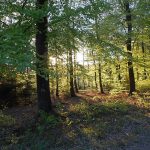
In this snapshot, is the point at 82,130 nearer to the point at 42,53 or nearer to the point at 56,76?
the point at 56,76

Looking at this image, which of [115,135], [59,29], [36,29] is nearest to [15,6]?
[36,29]

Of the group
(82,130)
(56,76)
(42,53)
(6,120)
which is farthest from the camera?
(6,120)

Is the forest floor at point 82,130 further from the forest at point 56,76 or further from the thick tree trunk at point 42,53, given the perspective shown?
the thick tree trunk at point 42,53

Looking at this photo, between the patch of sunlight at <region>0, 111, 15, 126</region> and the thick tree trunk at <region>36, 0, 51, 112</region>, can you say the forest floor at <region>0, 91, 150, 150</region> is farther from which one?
the thick tree trunk at <region>36, 0, 51, 112</region>

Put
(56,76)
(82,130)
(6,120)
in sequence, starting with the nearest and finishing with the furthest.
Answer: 1. (56,76)
2. (82,130)
3. (6,120)

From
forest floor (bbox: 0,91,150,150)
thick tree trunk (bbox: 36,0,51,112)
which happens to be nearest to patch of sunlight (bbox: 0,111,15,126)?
forest floor (bbox: 0,91,150,150)

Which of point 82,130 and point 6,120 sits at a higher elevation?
point 6,120

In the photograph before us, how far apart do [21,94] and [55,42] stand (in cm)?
888

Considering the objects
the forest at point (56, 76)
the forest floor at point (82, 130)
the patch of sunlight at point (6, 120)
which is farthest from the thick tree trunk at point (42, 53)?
the patch of sunlight at point (6, 120)

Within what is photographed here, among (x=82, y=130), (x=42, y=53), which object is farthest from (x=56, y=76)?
(x=42, y=53)

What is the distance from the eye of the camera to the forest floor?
11438 millimetres

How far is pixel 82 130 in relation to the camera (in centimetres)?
1318

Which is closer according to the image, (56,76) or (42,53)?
(56,76)

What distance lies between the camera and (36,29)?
1388 centimetres
